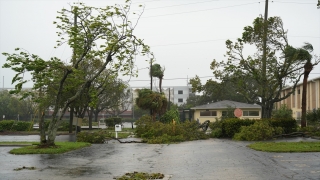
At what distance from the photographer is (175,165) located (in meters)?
16.2

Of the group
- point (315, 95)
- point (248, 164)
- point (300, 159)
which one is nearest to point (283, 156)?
point (300, 159)

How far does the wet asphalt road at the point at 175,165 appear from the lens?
13.5m

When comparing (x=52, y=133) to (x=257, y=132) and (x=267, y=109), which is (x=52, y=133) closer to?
(x=257, y=132)

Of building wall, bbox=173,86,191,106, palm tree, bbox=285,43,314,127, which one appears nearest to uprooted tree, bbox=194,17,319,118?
palm tree, bbox=285,43,314,127

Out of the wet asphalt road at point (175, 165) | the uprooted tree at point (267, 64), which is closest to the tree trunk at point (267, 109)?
the uprooted tree at point (267, 64)

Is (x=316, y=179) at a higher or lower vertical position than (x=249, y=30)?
lower

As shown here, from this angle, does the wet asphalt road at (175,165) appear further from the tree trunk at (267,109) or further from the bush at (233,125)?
the tree trunk at (267,109)

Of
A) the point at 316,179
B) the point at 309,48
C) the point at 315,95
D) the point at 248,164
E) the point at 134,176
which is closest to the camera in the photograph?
the point at 316,179

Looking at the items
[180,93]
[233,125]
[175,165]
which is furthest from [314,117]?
[180,93]

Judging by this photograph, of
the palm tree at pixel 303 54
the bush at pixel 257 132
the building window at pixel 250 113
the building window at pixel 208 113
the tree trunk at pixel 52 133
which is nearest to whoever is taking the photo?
the tree trunk at pixel 52 133

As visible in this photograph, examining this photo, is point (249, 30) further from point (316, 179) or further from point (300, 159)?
point (316, 179)

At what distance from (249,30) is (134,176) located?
27313mm

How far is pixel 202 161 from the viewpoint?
1725cm

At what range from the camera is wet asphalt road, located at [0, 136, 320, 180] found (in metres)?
13.5
